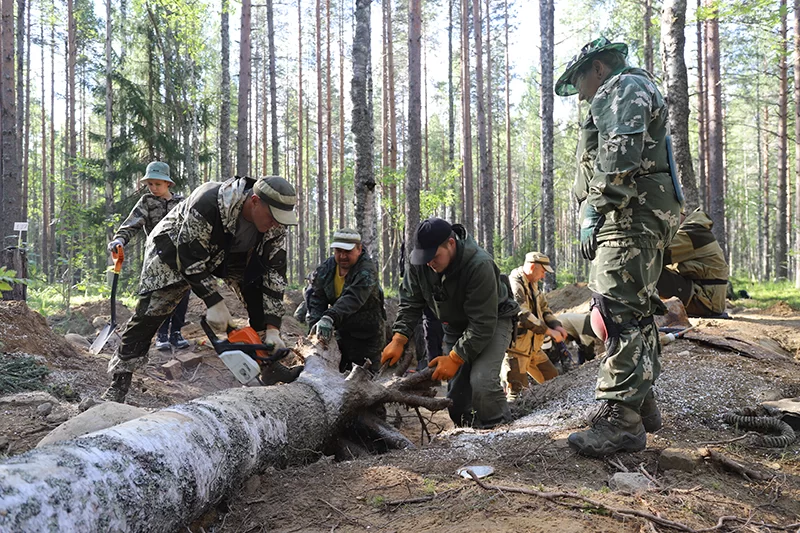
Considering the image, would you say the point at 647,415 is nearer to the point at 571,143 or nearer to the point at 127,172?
the point at 127,172

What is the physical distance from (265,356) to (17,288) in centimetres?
761

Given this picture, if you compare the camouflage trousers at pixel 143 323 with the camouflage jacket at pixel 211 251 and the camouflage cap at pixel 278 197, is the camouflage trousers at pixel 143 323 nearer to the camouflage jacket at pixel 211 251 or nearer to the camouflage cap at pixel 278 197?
the camouflage jacket at pixel 211 251

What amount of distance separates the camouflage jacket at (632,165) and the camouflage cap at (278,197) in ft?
6.09

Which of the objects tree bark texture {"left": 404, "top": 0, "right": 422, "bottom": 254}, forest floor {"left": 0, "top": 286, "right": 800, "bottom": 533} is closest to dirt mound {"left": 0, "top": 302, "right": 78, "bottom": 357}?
forest floor {"left": 0, "top": 286, "right": 800, "bottom": 533}

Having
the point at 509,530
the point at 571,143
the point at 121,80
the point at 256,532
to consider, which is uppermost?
the point at 571,143

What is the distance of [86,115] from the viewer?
33.2 m

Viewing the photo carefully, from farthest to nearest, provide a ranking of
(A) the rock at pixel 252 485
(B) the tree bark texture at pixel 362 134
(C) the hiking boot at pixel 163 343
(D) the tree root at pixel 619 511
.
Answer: (B) the tree bark texture at pixel 362 134, (C) the hiking boot at pixel 163 343, (A) the rock at pixel 252 485, (D) the tree root at pixel 619 511

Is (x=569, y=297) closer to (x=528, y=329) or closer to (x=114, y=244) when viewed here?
(x=528, y=329)

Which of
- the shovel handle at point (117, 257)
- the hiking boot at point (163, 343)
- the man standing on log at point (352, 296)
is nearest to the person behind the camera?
the shovel handle at point (117, 257)

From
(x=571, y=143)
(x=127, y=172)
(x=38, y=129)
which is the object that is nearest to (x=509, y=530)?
(x=127, y=172)

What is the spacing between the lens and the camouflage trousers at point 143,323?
407 cm

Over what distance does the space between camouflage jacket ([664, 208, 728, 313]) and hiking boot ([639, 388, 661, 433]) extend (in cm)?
394

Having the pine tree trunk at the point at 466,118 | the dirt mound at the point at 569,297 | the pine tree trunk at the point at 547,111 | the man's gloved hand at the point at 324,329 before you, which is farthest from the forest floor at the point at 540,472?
the pine tree trunk at the point at 466,118

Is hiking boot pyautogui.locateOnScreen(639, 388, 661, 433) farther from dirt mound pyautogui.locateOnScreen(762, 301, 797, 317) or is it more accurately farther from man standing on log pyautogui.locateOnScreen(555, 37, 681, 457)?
dirt mound pyautogui.locateOnScreen(762, 301, 797, 317)
